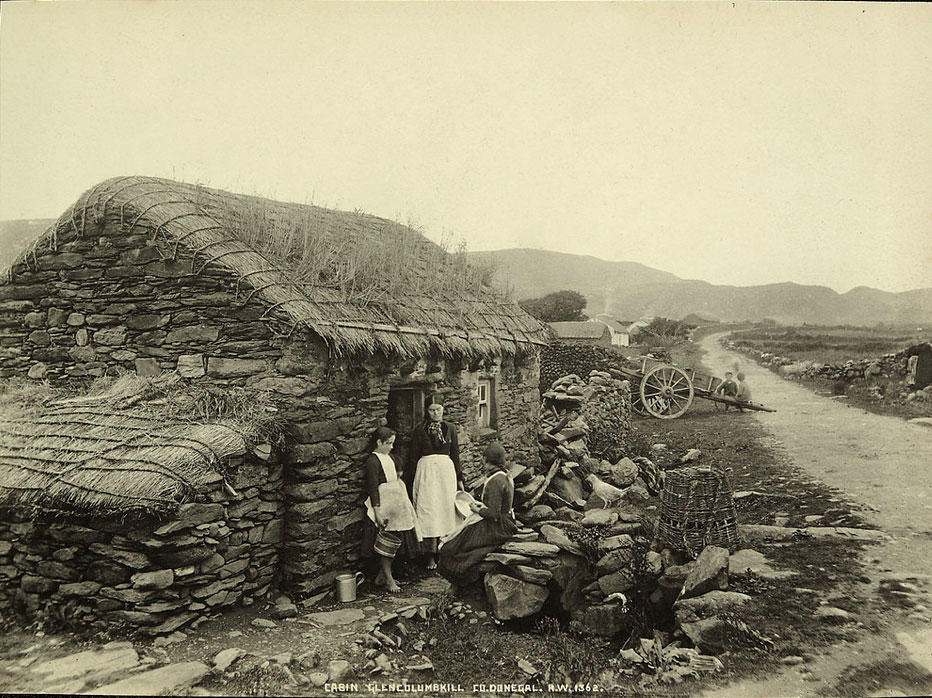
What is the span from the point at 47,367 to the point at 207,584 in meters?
4.03

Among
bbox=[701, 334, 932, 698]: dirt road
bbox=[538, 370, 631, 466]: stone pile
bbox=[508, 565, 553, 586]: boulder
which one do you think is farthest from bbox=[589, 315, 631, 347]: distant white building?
bbox=[508, 565, 553, 586]: boulder

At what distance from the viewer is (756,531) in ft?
23.5

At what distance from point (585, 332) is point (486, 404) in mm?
16990

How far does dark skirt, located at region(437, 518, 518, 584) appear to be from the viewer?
6.63m

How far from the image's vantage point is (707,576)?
569 centimetres

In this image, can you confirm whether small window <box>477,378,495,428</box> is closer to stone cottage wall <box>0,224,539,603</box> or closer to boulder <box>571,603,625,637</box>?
stone cottage wall <box>0,224,539,603</box>

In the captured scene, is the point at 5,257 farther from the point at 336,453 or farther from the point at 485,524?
the point at 485,524

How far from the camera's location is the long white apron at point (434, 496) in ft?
24.5

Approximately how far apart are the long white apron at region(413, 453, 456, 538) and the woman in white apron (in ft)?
0.83

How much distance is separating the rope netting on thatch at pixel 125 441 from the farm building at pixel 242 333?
56 millimetres

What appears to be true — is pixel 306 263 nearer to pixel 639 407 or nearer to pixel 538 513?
pixel 538 513

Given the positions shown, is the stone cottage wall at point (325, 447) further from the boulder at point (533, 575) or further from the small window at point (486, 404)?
the small window at point (486, 404)

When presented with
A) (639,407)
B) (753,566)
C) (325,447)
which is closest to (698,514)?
(753,566)

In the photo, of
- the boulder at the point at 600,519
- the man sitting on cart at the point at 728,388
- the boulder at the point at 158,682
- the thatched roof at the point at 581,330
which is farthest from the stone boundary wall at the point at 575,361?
the boulder at the point at 158,682
